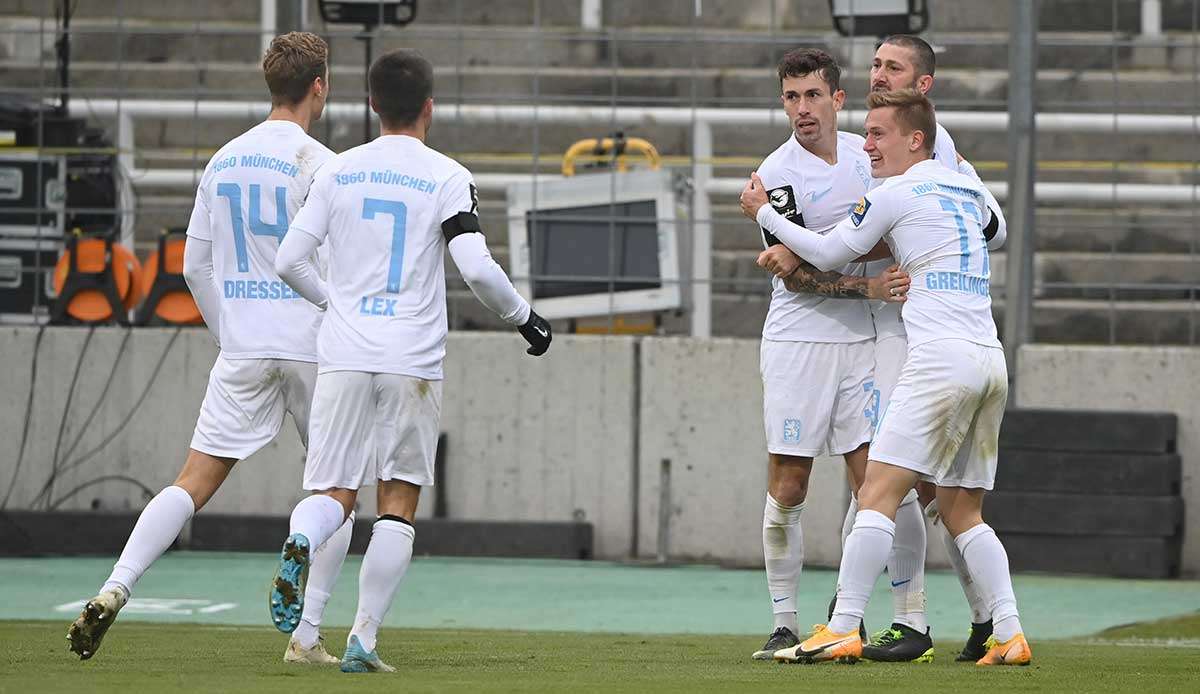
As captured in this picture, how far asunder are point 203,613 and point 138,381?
2.83 meters

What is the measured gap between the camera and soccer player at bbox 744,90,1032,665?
618cm

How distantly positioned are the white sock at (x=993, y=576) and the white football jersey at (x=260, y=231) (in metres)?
2.28

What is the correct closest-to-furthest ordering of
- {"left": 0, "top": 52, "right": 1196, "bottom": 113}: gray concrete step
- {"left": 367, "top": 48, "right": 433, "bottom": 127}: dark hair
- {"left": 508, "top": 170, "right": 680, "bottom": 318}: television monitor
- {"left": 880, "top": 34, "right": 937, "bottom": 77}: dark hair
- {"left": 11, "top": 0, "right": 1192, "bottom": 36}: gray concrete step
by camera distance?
{"left": 367, "top": 48, "right": 433, "bottom": 127}: dark hair, {"left": 880, "top": 34, "right": 937, "bottom": 77}: dark hair, {"left": 508, "top": 170, "right": 680, "bottom": 318}: television monitor, {"left": 0, "top": 52, "right": 1196, "bottom": 113}: gray concrete step, {"left": 11, "top": 0, "right": 1192, "bottom": 36}: gray concrete step

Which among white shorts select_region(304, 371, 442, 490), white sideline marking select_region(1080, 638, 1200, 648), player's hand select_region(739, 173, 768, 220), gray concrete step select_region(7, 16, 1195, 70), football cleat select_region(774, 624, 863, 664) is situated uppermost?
gray concrete step select_region(7, 16, 1195, 70)

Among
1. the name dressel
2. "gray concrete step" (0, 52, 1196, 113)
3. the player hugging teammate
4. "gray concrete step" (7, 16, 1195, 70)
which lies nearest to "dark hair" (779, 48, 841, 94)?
the player hugging teammate

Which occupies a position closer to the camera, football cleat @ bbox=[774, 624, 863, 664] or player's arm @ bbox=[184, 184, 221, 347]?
football cleat @ bbox=[774, 624, 863, 664]

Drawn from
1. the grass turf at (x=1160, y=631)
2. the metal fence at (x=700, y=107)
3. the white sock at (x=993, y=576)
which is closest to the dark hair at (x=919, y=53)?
the white sock at (x=993, y=576)

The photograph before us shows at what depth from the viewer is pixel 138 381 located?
11477 millimetres

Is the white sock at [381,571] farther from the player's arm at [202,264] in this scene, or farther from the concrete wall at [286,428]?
the concrete wall at [286,428]

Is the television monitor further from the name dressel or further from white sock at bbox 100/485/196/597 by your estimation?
the name dressel

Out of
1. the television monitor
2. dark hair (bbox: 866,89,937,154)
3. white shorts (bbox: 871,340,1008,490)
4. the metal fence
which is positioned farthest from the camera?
the metal fence

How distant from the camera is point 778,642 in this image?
6.84 meters

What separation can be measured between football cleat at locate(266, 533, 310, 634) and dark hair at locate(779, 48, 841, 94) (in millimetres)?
2586

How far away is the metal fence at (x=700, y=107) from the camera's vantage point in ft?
38.5
